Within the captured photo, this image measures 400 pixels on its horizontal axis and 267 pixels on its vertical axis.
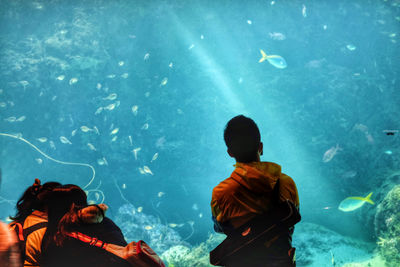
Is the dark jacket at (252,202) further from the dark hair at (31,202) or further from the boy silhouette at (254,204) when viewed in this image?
the dark hair at (31,202)

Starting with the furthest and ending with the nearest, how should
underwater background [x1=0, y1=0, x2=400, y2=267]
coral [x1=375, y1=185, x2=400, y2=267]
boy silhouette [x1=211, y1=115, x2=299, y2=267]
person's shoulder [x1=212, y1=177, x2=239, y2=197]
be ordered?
underwater background [x1=0, y1=0, x2=400, y2=267]
coral [x1=375, y1=185, x2=400, y2=267]
person's shoulder [x1=212, y1=177, x2=239, y2=197]
boy silhouette [x1=211, y1=115, x2=299, y2=267]

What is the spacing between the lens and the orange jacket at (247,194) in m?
1.19

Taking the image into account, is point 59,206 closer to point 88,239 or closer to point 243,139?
point 88,239

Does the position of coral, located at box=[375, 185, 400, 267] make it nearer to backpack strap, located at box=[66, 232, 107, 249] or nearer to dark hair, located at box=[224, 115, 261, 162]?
dark hair, located at box=[224, 115, 261, 162]

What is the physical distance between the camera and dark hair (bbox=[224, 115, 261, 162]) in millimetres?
1449

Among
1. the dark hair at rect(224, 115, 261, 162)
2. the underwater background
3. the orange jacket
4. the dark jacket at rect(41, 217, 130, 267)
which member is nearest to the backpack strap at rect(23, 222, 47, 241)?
the dark jacket at rect(41, 217, 130, 267)

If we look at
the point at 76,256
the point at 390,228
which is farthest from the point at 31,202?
the point at 390,228

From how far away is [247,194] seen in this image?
1219 mm

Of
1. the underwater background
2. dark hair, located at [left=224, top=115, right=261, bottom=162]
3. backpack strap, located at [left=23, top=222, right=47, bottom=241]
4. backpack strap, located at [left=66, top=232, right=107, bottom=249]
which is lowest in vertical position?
backpack strap, located at [left=66, top=232, right=107, bottom=249]

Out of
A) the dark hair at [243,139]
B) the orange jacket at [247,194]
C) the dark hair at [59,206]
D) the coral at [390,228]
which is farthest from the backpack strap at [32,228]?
the coral at [390,228]

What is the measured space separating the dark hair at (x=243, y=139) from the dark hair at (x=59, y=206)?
120cm

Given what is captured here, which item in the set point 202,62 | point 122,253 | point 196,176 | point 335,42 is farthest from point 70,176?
point 335,42

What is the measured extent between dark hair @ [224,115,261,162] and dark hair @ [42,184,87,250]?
120 centimetres

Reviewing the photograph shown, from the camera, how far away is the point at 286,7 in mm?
15070
